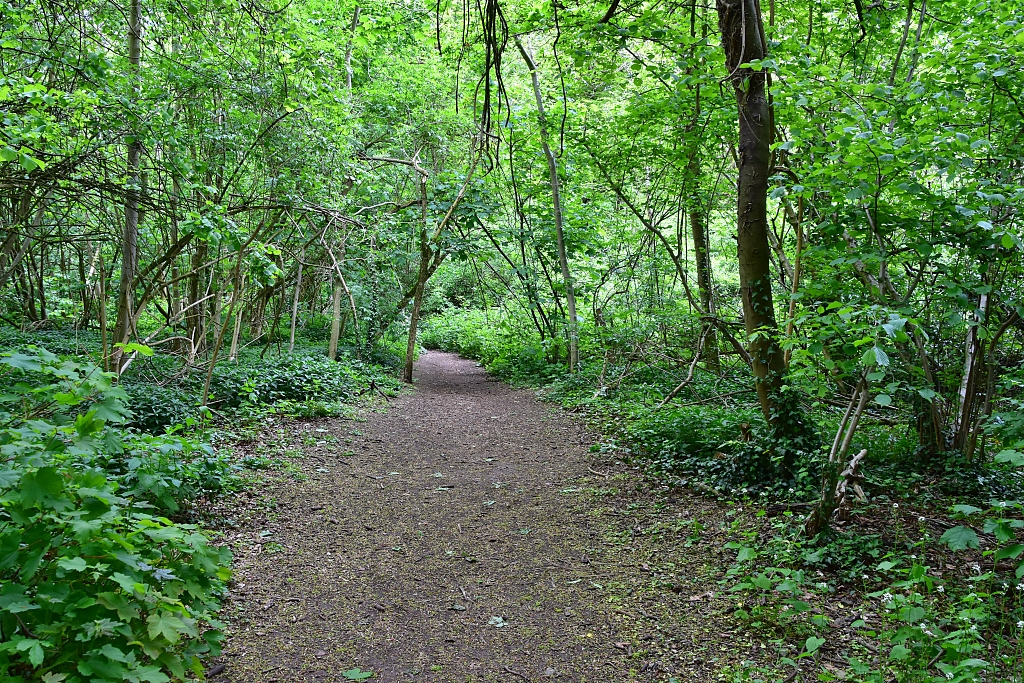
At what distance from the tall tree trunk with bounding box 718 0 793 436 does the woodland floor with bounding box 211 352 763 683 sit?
4.19 feet

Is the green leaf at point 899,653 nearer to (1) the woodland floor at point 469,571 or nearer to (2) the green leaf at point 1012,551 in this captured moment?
(2) the green leaf at point 1012,551

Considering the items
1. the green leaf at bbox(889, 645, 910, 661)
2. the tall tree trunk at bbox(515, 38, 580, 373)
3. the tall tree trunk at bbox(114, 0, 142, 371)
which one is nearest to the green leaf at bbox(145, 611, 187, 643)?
the green leaf at bbox(889, 645, 910, 661)

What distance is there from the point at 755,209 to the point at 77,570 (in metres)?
5.10

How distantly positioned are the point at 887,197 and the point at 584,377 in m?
6.27

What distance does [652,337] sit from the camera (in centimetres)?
945

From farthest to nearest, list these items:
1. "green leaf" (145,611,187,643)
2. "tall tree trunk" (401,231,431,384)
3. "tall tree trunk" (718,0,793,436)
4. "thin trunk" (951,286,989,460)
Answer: "tall tree trunk" (401,231,431,384) < "tall tree trunk" (718,0,793,436) < "thin trunk" (951,286,989,460) < "green leaf" (145,611,187,643)

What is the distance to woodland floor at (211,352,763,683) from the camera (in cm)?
305

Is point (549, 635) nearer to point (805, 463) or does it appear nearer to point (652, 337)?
point (805, 463)

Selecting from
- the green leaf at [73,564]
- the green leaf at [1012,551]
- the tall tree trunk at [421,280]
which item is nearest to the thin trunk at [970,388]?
the green leaf at [1012,551]

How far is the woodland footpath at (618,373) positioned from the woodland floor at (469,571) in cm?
4

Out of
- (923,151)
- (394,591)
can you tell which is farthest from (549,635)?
(923,151)

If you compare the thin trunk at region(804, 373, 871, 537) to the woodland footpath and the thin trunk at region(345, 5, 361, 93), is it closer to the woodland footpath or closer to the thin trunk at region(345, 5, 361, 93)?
the woodland footpath

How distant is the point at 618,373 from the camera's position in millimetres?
9664

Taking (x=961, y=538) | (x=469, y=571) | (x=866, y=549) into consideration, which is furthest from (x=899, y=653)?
(x=469, y=571)
